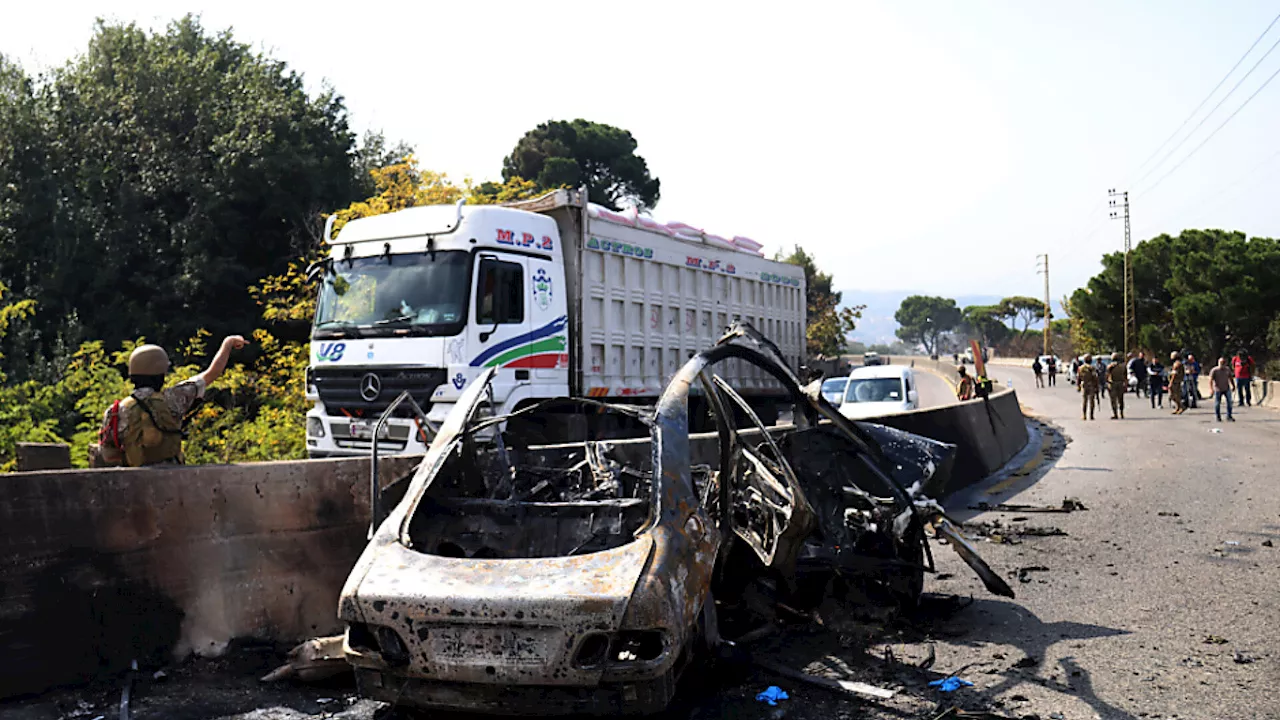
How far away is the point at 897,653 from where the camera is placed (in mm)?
5406

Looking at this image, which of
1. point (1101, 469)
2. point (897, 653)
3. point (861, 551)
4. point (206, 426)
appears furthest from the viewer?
point (206, 426)

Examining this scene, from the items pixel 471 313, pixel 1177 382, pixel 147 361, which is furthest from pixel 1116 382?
pixel 147 361

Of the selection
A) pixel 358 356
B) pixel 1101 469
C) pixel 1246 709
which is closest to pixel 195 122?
pixel 358 356

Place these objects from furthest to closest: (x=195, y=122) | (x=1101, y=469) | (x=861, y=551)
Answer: (x=195, y=122)
(x=1101, y=469)
(x=861, y=551)

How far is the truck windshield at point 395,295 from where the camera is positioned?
11633mm

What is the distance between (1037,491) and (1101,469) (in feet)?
9.25

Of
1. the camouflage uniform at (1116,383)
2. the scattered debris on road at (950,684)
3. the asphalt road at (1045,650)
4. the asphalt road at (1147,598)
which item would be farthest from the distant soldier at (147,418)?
the camouflage uniform at (1116,383)

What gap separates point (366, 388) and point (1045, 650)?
27.7 ft

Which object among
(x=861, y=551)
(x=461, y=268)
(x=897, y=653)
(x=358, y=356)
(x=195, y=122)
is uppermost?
(x=195, y=122)

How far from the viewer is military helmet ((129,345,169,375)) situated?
19.1ft

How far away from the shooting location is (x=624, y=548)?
4445 mm

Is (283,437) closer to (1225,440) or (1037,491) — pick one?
(1037,491)

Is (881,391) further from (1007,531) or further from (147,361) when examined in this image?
(147,361)

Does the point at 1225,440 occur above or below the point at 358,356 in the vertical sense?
below
